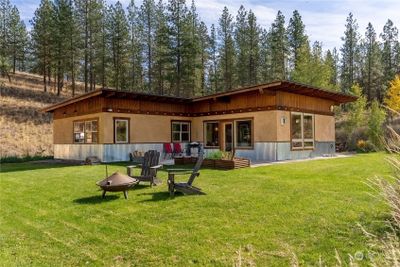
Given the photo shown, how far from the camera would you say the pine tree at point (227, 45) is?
120ft

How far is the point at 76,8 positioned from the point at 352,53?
3219 centimetres

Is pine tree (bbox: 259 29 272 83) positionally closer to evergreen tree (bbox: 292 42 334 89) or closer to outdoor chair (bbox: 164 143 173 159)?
evergreen tree (bbox: 292 42 334 89)

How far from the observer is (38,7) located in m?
34.8

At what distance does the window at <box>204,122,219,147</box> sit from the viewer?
56.2ft

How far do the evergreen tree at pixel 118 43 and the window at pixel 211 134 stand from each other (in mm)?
19387

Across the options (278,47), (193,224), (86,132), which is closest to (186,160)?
(86,132)

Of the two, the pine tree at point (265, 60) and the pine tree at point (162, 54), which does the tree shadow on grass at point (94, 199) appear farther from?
the pine tree at point (265, 60)

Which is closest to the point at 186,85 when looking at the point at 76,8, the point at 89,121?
the point at 76,8

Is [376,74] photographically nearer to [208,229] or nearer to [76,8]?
[76,8]

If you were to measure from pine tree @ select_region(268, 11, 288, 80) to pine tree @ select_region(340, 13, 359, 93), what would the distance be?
1134 cm

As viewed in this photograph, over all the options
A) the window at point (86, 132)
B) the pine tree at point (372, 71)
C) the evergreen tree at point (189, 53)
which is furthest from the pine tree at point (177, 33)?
the pine tree at point (372, 71)

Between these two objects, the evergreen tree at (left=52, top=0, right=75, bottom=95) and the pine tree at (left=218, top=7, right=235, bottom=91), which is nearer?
the evergreen tree at (left=52, top=0, right=75, bottom=95)

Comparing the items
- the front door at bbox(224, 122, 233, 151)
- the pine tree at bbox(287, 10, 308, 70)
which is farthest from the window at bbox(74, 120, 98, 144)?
the pine tree at bbox(287, 10, 308, 70)

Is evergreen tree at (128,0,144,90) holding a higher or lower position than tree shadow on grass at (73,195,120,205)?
higher
